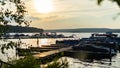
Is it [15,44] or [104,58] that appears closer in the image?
[15,44]

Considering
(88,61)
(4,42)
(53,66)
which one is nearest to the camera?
(4,42)

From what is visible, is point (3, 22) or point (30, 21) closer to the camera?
point (3, 22)

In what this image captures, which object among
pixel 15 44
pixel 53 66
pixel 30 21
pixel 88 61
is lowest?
pixel 88 61

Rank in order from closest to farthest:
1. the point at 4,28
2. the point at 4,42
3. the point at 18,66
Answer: the point at 4,28 → the point at 4,42 → the point at 18,66

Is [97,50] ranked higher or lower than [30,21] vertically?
lower

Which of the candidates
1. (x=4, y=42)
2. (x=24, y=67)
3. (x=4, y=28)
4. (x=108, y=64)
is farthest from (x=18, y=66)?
(x=108, y=64)

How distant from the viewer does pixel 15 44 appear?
34.3 ft

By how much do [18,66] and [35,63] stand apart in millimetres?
1045

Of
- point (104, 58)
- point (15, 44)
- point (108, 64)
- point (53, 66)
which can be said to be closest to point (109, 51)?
point (104, 58)

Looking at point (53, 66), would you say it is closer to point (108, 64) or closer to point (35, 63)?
point (35, 63)

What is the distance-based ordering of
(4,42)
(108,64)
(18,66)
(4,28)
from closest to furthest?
(4,28) < (4,42) < (18,66) < (108,64)

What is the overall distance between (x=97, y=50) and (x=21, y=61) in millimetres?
51810

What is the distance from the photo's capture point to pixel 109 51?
6359 centimetres

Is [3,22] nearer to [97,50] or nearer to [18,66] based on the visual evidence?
[18,66]
